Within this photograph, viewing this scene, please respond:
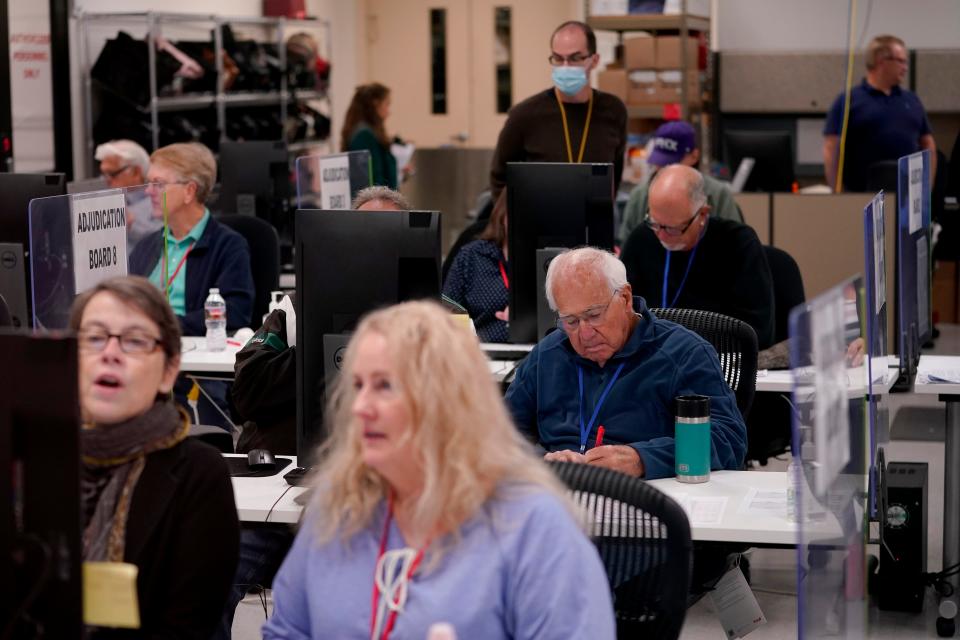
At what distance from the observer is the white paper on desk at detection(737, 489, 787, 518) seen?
289 centimetres

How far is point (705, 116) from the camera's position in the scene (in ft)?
30.7

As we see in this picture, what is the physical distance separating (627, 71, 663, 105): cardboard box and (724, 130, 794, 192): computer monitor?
85 cm

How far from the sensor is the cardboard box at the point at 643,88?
8.73 m

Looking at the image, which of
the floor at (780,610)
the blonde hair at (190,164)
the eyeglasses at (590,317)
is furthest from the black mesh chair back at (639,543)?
the blonde hair at (190,164)

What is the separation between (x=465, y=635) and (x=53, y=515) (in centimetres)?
56

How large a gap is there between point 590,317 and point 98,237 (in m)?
1.54

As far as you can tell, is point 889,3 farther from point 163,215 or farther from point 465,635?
point 465,635

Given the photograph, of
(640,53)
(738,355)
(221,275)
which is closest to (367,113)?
(640,53)

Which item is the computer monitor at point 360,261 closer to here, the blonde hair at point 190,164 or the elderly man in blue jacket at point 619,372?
the elderly man in blue jacket at point 619,372

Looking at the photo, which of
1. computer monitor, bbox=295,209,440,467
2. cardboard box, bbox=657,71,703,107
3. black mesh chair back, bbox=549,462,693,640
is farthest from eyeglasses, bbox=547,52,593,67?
black mesh chair back, bbox=549,462,693,640

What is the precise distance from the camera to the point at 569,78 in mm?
5832

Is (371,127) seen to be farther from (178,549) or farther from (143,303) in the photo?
(178,549)

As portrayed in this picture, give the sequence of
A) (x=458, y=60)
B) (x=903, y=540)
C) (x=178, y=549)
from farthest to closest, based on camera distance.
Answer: (x=458, y=60)
(x=903, y=540)
(x=178, y=549)

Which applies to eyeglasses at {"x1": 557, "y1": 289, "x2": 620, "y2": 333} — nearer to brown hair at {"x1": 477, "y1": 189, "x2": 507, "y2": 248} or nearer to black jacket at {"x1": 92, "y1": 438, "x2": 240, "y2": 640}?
black jacket at {"x1": 92, "y1": 438, "x2": 240, "y2": 640}
